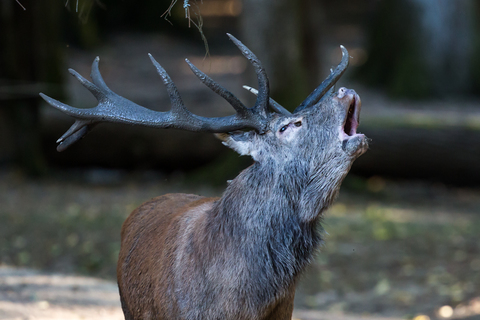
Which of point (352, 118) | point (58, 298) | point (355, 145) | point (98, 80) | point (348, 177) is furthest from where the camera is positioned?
point (348, 177)

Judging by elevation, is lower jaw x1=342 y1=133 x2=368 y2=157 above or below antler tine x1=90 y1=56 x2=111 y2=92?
above

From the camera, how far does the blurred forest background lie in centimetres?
703

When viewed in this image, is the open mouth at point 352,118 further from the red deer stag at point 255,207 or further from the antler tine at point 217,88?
the antler tine at point 217,88

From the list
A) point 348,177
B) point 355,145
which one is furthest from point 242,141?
point 348,177

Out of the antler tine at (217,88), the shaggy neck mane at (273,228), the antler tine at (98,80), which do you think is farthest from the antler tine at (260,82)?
the antler tine at (98,80)

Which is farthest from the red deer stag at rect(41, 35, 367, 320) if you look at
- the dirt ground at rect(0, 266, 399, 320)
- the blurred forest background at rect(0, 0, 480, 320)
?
the dirt ground at rect(0, 266, 399, 320)

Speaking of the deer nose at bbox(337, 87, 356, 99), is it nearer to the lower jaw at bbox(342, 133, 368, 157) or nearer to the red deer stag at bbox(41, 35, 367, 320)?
the red deer stag at bbox(41, 35, 367, 320)

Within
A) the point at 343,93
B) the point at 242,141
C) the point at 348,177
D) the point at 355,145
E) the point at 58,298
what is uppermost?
the point at 343,93

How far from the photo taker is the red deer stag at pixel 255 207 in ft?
10.4

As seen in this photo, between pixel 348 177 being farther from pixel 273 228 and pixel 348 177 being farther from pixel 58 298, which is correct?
pixel 273 228

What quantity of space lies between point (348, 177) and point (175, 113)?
23.8ft

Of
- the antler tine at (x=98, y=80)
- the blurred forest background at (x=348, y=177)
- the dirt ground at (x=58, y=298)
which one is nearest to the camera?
the antler tine at (x=98, y=80)

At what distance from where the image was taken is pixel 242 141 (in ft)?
11.3

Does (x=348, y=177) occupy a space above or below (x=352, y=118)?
below
